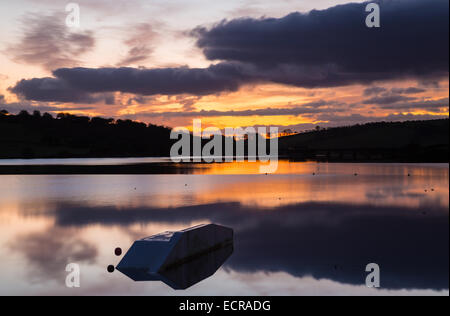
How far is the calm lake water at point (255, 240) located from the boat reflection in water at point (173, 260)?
480 mm

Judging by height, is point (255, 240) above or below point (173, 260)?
below

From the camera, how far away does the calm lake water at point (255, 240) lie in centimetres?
1703

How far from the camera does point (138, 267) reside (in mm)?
17688

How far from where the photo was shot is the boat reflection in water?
669 inches

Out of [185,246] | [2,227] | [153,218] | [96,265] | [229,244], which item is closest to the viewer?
[185,246]

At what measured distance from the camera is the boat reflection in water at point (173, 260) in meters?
17.0

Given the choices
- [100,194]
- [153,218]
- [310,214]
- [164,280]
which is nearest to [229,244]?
[164,280]

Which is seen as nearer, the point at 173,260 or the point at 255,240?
the point at 173,260

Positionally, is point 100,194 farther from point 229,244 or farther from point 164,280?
point 164,280

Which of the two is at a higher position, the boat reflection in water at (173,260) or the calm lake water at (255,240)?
the boat reflection in water at (173,260)

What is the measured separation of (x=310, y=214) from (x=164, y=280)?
73.9 feet

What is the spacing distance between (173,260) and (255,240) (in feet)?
30.0

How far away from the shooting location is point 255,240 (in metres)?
25.8
